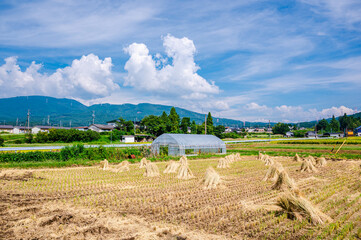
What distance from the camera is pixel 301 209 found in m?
9.38

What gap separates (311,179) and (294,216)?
8837mm

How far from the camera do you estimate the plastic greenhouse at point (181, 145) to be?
36.1m

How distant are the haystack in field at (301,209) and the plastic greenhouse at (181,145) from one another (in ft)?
85.6

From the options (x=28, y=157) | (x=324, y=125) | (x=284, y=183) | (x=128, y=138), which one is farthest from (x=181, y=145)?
(x=324, y=125)

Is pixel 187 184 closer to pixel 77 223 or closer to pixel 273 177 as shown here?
pixel 273 177

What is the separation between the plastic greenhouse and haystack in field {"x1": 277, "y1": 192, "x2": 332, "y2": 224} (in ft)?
85.6

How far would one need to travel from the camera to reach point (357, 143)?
5672 cm

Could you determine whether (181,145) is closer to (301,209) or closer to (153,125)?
(301,209)

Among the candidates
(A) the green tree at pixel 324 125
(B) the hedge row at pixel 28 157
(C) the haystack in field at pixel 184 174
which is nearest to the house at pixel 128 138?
(B) the hedge row at pixel 28 157

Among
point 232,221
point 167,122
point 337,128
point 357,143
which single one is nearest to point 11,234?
point 232,221

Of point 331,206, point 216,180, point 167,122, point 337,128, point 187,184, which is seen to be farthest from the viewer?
point 337,128

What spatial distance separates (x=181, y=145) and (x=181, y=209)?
2519 cm

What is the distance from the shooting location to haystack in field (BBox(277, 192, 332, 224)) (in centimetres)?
886

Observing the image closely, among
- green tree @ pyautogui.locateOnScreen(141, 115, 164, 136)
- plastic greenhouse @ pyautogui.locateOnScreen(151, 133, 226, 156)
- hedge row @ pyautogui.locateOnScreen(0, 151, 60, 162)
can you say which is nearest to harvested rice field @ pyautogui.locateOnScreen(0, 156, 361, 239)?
hedge row @ pyautogui.locateOnScreen(0, 151, 60, 162)
